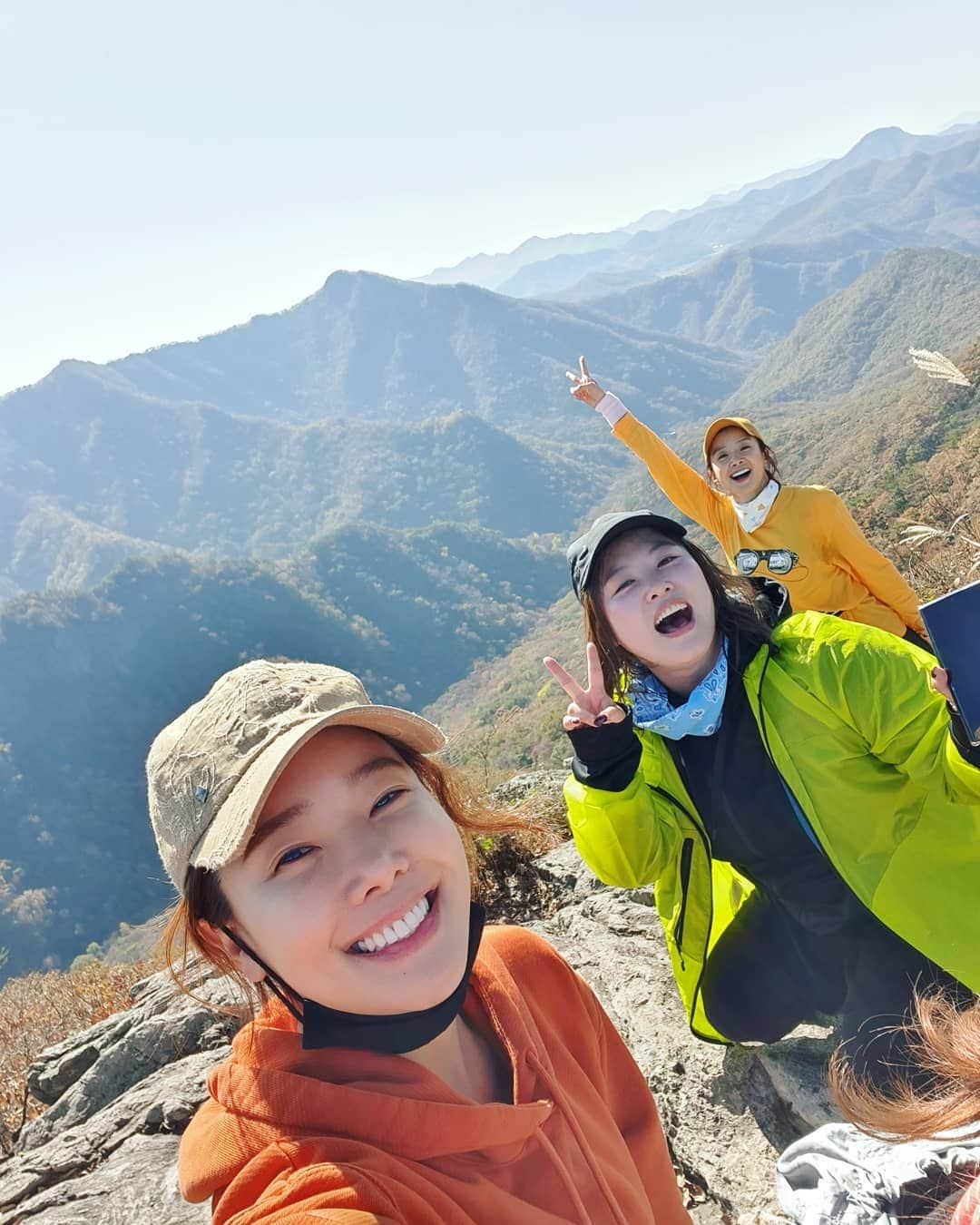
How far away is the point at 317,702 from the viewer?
124 cm

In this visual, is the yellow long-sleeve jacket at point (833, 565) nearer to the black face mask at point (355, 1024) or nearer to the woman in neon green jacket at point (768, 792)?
the woman in neon green jacket at point (768, 792)

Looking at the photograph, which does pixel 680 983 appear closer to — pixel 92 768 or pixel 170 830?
pixel 170 830

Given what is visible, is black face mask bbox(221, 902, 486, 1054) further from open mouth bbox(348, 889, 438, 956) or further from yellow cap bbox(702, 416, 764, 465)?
yellow cap bbox(702, 416, 764, 465)

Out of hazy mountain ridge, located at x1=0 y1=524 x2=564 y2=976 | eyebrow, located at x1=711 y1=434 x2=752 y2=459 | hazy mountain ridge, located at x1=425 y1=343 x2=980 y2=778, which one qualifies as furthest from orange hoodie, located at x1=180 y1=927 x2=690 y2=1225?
hazy mountain ridge, located at x1=0 y1=524 x2=564 y2=976

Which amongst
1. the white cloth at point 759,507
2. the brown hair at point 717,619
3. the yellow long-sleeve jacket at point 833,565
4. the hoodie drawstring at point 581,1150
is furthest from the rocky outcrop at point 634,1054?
the white cloth at point 759,507

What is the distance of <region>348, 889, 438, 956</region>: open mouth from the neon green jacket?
104 centimetres

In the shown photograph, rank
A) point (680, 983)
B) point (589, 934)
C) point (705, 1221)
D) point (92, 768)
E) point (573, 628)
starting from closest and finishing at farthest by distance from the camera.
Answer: point (705, 1221) < point (680, 983) < point (589, 934) < point (92, 768) < point (573, 628)

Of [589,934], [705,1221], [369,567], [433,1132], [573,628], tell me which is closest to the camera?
[433,1132]

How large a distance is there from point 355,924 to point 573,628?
324 ft

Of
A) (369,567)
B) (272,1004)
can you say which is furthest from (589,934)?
(369,567)

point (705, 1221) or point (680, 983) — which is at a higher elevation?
point (680, 983)

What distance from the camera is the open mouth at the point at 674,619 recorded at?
2182mm

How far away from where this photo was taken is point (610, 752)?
6.93ft

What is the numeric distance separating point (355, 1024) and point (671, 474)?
12.5 feet
